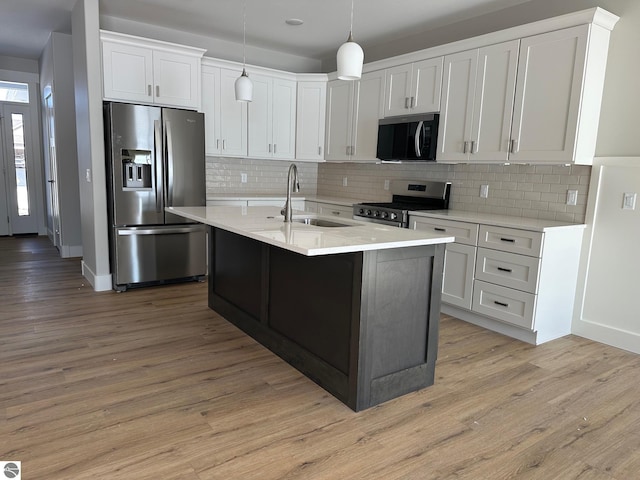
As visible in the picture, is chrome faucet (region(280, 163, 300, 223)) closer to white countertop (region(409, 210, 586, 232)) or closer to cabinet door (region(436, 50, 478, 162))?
white countertop (region(409, 210, 586, 232))

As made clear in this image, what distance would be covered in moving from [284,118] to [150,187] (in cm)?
197

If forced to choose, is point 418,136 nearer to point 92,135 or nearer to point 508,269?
point 508,269

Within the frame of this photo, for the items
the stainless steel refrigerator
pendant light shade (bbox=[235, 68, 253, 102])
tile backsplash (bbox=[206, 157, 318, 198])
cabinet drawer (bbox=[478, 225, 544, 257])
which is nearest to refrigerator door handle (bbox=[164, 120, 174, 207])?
the stainless steel refrigerator

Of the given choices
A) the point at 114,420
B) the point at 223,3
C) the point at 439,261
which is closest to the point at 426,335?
the point at 439,261

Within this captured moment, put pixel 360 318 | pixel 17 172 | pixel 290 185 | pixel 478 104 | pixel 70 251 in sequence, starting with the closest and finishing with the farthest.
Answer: pixel 360 318 → pixel 290 185 → pixel 478 104 → pixel 70 251 → pixel 17 172

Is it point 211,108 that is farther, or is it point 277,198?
point 277,198

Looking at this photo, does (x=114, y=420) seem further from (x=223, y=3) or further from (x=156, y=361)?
(x=223, y=3)

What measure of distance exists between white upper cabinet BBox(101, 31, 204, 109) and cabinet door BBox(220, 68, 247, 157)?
1.61 feet

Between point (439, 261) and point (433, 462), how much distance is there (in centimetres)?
103

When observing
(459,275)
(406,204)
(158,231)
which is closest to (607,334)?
(459,275)

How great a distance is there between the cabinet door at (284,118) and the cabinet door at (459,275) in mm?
2637

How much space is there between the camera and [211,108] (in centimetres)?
505

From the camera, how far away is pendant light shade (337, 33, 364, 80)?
2.40 m

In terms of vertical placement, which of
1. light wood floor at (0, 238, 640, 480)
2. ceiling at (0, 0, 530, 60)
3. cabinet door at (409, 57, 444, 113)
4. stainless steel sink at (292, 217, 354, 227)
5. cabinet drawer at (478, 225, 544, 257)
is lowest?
light wood floor at (0, 238, 640, 480)
